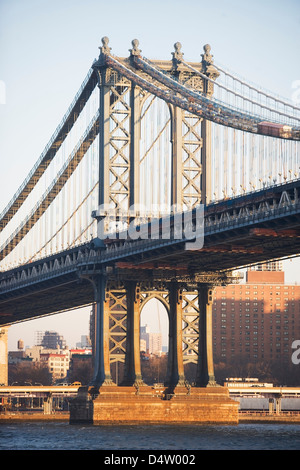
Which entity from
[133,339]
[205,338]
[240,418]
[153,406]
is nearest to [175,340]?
[205,338]

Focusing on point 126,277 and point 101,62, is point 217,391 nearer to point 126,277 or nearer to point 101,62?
point 126,277

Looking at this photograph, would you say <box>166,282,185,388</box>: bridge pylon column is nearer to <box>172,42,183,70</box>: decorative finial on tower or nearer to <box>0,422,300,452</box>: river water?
<box>0,422,300,452</box>: river water

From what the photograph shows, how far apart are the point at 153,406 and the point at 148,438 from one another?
15.1m

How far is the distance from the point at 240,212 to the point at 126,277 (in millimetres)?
18693

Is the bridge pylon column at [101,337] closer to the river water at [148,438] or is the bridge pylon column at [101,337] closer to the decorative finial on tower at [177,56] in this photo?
the river water at [148,438]

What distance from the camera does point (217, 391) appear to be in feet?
318

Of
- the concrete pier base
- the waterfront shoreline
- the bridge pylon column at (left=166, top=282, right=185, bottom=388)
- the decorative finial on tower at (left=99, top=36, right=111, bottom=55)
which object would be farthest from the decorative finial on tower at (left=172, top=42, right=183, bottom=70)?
the waterfront shoreline

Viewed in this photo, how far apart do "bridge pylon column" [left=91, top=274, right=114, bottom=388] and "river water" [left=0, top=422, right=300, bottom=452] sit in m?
3.61

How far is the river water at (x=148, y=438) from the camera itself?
74.5 metres

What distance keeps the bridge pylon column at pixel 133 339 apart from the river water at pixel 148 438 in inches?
195

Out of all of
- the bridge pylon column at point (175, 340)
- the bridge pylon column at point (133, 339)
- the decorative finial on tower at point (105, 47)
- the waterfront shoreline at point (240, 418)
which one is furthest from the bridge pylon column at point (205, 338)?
the waterfront shoreline at point (240, 418)

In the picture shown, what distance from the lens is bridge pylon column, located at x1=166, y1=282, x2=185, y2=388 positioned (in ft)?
316

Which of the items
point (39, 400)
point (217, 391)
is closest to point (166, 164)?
point (217, 391)
